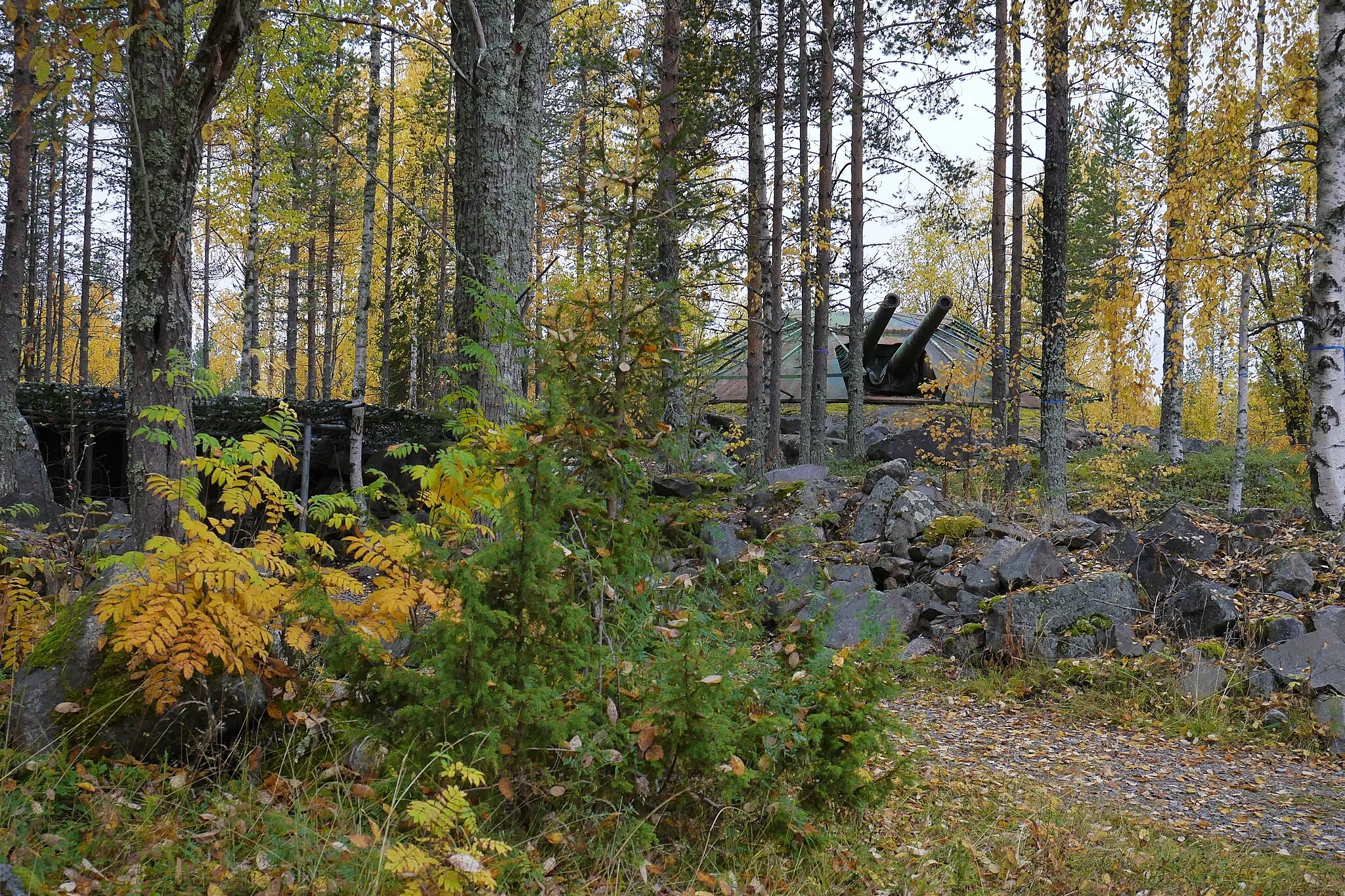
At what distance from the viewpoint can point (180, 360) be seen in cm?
381

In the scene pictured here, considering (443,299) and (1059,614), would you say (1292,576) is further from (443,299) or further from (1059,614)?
(443,299)

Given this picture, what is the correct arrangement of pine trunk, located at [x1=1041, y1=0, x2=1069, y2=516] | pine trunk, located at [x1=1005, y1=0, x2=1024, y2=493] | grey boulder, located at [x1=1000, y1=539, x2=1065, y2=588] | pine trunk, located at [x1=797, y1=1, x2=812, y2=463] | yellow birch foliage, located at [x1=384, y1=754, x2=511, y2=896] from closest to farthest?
yellow birch foliage, located at [x1=384, y1=754, x2=511, y2=896] < grey boulder, located at [x1=1000, y1=539, x2=1065, y2=588] < pine trunk, located at [x1=1041, y1=0, x2=1069, y2=516] < pine trunk, located at [x1=1005, y1=0, x2=1024, y2=493] < pine trunk, located at [x1=797, y1=1, x2=812, y2=463]

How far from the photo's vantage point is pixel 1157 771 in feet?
15.8

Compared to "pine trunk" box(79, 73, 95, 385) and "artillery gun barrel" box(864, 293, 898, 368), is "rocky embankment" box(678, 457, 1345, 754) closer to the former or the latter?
"artillery gun barrel" box(864, 293, 898, 368)

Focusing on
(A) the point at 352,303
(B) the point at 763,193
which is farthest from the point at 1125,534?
(A) the point at 352,303

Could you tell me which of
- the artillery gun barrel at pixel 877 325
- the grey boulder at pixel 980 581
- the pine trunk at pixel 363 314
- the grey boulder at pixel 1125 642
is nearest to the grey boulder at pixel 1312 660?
the grey boulder at pixel 1125 642

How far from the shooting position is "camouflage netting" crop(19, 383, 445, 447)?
10.5 metres

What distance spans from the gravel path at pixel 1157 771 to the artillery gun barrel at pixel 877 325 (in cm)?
915

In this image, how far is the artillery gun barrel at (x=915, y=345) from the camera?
1399 cm

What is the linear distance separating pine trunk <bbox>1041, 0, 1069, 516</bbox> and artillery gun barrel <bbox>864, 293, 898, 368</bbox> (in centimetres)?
406

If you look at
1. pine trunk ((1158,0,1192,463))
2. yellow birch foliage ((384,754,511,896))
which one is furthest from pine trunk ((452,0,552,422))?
pine trunk ((1158,0,1192,463))

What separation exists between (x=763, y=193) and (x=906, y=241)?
2736 cm

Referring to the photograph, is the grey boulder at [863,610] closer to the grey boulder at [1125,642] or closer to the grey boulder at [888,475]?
the grey boulder at [1125,642]

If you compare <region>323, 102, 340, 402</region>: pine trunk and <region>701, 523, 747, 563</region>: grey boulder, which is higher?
<region>323, 102, 340, 402</region>: pine trunk
